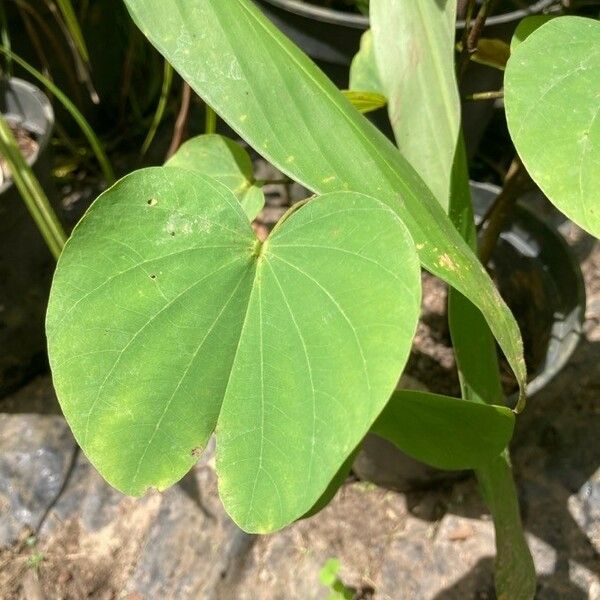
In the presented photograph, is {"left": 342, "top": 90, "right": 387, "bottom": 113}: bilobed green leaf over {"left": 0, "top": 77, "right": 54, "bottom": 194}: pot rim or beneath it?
over

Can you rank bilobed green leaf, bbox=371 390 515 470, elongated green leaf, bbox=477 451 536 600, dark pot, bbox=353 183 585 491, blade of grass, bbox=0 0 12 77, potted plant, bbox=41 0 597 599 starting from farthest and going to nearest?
blade of grass, bbox=0 0 12 77
dark pot, bbox=353 183 585 491
elongated green leaf, bbox=477 451 536 600
bilobed green leaf, bbox=371 390 515 470
potted plant, bbox=41 0 597 599

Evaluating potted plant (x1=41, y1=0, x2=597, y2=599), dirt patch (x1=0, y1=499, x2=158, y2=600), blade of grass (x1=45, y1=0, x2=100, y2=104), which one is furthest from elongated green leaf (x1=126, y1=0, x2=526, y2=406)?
blade of grass (x1=45, y1=0, x2=100, y2=104)

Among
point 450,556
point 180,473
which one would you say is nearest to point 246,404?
point 180,473

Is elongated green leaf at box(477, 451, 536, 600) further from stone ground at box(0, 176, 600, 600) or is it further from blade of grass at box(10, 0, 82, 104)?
blade of grass at box(10, 0, 82, 104)

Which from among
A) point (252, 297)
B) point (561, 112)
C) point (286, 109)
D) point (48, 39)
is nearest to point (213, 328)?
point (252, 297)

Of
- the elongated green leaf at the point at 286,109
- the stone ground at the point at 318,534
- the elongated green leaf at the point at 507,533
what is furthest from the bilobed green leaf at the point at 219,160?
the stone ground at the point at 318,534
